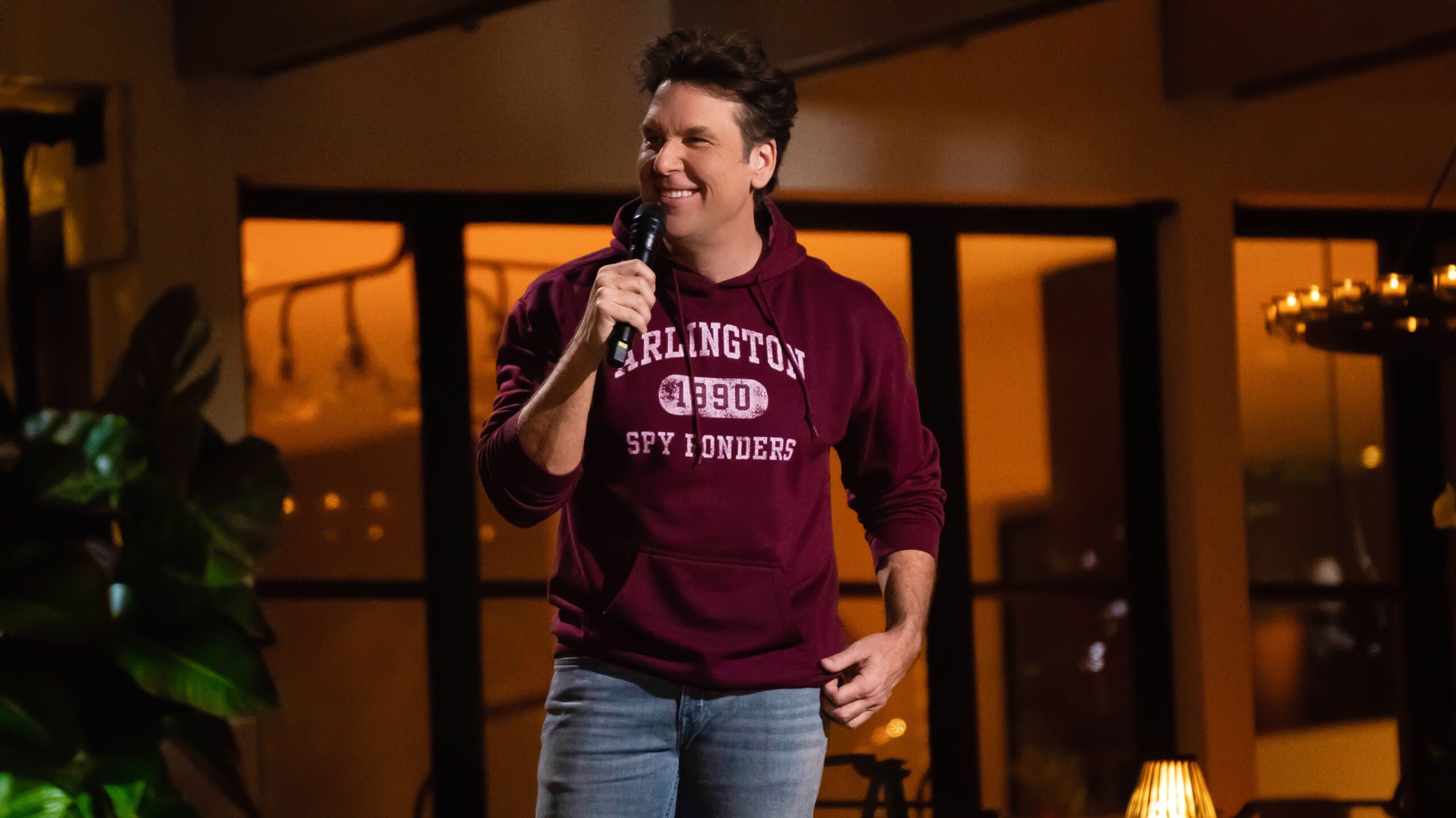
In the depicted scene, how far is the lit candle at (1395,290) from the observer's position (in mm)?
3246

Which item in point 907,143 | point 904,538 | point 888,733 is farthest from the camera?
point 888,733

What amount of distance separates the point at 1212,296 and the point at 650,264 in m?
3.45

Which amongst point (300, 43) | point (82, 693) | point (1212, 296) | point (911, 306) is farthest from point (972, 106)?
point (82, 693)

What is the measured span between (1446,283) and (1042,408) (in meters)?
1.58

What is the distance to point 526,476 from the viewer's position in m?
1.42

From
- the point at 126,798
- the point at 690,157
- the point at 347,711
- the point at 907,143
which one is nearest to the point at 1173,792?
the point at 907,143

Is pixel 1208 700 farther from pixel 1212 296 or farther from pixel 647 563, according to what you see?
pixel 647 563

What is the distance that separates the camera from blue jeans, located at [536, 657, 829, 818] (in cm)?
142

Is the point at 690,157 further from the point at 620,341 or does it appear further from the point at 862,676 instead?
the point at 862,676

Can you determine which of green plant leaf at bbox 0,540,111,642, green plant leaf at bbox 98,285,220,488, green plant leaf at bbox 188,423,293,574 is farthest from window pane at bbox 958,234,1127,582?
green plant leaf at bbox 0,540,111,642

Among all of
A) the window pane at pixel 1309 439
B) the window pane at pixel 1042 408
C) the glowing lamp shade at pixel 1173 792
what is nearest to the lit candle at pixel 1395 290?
the glowing lamp shade at pixel 1173 792

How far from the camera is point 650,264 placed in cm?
150

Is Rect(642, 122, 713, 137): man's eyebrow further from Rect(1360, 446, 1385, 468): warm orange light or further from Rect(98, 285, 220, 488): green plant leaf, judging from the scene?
Rect(1360, 446, 1385, 468): warm orange light

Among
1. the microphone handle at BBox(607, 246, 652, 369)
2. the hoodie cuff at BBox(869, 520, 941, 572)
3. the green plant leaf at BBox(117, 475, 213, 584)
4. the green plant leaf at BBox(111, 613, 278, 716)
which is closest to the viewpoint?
the microphone handle at BBox(607, 246, 652, 369)
